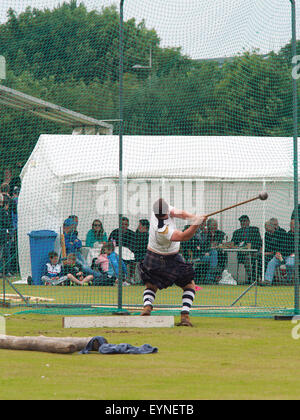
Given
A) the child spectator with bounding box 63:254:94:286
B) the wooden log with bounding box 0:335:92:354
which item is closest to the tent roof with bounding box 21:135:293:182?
the child spectator with bounding box 63:254:94:286

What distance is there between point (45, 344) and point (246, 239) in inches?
372

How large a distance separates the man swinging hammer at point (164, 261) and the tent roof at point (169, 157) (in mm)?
4817

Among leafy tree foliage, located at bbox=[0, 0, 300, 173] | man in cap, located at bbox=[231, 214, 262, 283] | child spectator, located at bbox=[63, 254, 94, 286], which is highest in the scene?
leafy tree foliage, located at bbox=[0, 0, 300, 173]

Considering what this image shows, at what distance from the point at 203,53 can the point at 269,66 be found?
126 cm

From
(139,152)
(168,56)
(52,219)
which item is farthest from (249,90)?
(52,219)

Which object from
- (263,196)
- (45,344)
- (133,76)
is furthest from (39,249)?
(45,344)

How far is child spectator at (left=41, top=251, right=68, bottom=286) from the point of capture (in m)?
16.8

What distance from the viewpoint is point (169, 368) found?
7.06 m

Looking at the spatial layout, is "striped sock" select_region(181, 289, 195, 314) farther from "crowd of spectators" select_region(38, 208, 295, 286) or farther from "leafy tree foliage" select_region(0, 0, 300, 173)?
"crowd of spectators" select_region(38, 208, 295, 286)

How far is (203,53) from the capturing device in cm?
1352

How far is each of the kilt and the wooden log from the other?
283cm

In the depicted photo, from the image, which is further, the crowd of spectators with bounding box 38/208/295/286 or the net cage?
the crowd of spectators with bounding box 38/208/295/286

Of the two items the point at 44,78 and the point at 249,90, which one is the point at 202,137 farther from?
the point at 44,78

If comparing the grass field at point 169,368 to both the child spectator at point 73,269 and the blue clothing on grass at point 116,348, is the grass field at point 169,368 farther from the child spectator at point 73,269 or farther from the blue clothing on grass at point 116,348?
the child spectator at point 73,269
